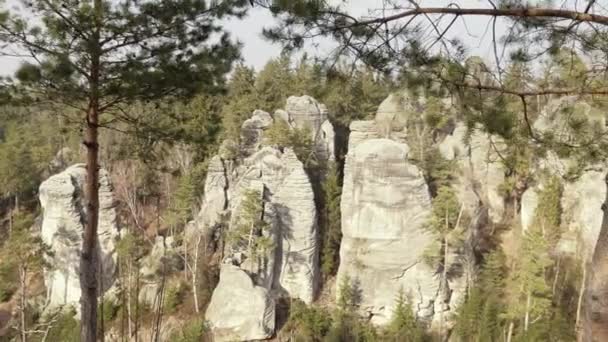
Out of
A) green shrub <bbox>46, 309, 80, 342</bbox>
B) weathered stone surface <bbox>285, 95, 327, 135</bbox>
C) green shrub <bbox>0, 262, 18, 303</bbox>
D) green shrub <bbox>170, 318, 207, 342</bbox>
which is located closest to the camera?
green shrub <bbox>170, 318, 207, 342</bbox>

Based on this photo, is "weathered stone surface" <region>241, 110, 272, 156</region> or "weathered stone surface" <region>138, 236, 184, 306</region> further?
"weathered stone surface" <region>241, 110, 272, 156</region>

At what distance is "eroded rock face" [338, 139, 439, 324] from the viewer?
46.2 feet

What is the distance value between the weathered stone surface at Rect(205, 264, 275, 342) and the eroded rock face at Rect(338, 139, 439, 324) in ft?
9.22

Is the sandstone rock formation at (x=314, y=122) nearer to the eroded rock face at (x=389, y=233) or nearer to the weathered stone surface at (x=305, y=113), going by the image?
the weathered stone surface at (x=305, y=113)

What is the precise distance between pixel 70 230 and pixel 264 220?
20.7 feet

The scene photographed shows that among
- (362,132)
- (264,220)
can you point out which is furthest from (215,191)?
(362,132)

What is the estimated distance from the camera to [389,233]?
14.3 metres

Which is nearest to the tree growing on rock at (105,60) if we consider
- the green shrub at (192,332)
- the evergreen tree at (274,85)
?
the green shrub at (192,332)

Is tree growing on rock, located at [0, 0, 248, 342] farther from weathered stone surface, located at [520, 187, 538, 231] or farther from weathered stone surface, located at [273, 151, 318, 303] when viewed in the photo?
weathered stone surface, located at [520, 187, 538, 231]

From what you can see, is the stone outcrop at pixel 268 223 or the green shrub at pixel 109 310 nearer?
the stone outcrop at pixel 268 223

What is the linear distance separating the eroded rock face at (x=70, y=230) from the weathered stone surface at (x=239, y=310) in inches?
170

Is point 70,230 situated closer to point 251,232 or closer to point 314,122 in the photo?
point 251,232

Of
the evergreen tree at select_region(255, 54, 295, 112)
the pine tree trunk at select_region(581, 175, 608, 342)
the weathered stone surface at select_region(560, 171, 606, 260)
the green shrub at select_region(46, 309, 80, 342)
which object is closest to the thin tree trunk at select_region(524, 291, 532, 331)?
the weathered stone surface at select_region(560, 171, 606, 260)

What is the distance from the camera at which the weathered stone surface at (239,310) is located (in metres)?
13.0
